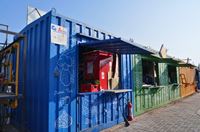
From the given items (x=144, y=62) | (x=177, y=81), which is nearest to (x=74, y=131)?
(x=144, y=62)

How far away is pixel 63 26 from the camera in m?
6.17

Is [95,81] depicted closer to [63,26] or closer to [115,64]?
[115,64]

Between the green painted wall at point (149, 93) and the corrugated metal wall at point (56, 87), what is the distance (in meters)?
2.99

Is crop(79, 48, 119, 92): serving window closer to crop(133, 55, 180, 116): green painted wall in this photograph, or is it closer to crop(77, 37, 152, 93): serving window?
crop(77, 37, 152, 93): serving window

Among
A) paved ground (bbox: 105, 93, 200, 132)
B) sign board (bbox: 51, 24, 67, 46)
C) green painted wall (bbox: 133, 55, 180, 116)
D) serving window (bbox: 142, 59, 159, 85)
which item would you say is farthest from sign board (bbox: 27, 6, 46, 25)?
serving window (bbox: 142, 59, 159, 85)

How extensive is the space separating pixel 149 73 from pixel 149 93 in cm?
181

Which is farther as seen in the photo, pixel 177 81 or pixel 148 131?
pixel 177 81

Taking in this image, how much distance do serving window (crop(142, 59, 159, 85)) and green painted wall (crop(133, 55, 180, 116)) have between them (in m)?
0.45

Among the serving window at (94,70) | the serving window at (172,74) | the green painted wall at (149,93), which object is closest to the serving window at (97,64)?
the serving window at (94,70)

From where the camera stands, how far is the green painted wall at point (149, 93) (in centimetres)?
999

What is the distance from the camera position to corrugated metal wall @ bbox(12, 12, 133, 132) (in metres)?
5.70

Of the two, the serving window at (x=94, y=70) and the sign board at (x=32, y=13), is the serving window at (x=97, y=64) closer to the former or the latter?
the serving window at (x=94, y=70)

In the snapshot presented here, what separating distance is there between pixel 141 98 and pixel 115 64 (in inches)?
115

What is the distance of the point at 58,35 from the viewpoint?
592 centimetres
